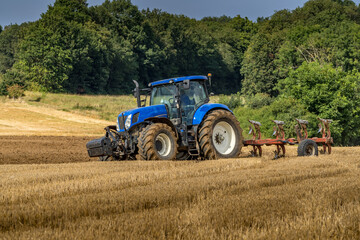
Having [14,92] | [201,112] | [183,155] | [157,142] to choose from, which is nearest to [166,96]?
[201,112]

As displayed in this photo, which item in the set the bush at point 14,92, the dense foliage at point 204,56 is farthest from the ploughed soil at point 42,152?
the bush at point 14,92

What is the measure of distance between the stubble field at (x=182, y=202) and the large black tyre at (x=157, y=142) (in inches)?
24.7

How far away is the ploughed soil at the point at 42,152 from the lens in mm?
15339

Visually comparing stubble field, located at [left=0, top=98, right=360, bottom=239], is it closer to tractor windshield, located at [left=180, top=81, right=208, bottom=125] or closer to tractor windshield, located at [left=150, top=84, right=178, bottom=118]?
tractor windshield, located at [left=180, top=81, right=208, bottom=125]

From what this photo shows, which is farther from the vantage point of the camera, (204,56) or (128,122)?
(204,56)

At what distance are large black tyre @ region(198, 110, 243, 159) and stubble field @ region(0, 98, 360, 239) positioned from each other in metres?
1.10

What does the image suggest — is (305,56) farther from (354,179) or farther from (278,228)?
(278,228)

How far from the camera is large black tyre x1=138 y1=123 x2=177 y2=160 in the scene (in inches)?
449

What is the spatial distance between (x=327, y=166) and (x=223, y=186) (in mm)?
4029

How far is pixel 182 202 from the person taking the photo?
21.2 ft

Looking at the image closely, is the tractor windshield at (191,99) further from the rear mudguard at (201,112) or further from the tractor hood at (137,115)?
the tractor hood at (137,115)

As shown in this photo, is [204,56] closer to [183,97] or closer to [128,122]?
[183,97]

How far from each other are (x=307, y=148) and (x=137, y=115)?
534 centimetres

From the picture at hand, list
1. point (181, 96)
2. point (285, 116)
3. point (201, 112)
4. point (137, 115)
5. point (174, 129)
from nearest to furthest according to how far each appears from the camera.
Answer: point (137, 115), point (174, 129), point (201, 112), point (181, 96), point (285, 116)
